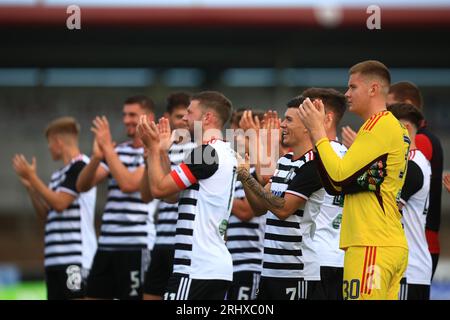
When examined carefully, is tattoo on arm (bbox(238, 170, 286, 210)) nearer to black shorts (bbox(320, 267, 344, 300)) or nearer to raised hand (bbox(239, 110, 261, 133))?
raised hand (bbox(239, 110, 261, 133))

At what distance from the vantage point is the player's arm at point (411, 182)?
8.80 m

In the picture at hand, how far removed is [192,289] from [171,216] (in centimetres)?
281

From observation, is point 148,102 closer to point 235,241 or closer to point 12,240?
point 235,241

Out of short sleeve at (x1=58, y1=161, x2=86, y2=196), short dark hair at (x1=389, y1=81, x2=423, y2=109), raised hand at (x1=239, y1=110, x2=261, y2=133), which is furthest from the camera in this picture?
short sleeve at (x1=58, y1=161, x2=86, y2=196)

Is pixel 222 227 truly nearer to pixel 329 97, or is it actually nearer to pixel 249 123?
pixel 249 123

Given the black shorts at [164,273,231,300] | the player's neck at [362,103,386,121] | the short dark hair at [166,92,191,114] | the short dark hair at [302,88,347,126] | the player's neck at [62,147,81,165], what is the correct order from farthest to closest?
the player's neck at [62,147,81,165]
the short dark hair at [166,92,191,114]
the short dark hair at [302,88,347,126]
the black shorts at [164,273,231,300]
the player's neck at [362,103,386,121]

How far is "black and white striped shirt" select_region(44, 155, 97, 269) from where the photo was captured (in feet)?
37.5

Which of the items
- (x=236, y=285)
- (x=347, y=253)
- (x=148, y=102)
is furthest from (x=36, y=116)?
(x=347, y=253)

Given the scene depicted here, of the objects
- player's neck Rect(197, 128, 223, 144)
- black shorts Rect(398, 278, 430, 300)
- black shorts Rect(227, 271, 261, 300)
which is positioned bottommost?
black shorts Rect(398, 278, 430, 300)

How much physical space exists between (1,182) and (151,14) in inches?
223

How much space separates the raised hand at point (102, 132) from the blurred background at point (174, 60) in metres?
11.8

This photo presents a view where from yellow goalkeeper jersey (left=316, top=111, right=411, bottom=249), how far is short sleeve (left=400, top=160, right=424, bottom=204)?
148 cm

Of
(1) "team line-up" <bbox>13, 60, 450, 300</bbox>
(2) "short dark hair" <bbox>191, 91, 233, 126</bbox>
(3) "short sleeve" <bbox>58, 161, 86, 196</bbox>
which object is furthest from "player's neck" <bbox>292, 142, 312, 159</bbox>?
(3) "short sleeve" <bbox>58, 161, 86, 196</bbox>
